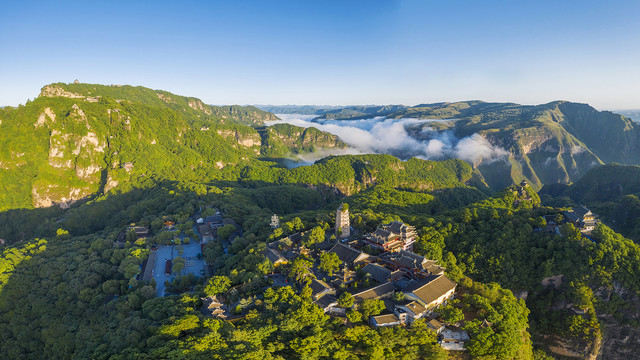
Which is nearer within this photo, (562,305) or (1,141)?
(562,305)

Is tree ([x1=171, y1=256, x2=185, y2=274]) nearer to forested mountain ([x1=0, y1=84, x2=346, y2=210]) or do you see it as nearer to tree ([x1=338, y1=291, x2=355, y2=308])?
tree ([x1=338, y1=291, x2=355, y2=308])

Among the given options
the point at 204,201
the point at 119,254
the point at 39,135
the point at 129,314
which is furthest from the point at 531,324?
the point at 39,135

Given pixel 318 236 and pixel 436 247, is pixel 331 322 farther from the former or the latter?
pixel 436 247

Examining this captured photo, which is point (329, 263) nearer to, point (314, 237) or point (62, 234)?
point (314, 237)

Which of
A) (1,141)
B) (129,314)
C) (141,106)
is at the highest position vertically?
(141,106)

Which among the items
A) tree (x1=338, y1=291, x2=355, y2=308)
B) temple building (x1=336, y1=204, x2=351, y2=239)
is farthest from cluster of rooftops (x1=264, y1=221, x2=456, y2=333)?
temple building (x1=336, y1=204, x2=351, y2=239)

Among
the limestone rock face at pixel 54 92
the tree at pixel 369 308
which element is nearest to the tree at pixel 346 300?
the tree at pixel 369 308

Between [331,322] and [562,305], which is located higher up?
[331,322]

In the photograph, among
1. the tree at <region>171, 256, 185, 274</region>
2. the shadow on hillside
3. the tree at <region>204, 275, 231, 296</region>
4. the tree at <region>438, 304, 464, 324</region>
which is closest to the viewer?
the tree at <region>438, 304, 464, 324</region>

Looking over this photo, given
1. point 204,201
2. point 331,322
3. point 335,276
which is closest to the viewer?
point 331,322
